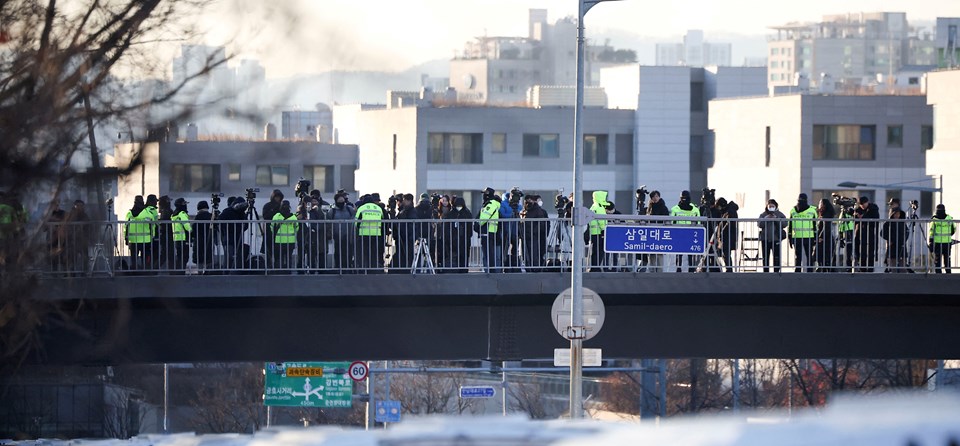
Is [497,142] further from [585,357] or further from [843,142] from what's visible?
[585,357]

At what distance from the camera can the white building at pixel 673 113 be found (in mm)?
88000

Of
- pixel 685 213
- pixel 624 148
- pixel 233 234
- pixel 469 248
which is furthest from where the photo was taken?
pixel 624 148

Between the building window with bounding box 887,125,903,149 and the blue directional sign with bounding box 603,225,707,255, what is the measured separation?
179 feet

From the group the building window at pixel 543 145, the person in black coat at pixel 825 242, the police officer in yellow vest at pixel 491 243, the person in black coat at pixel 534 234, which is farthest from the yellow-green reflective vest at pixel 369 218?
the building window at pixel 543 145

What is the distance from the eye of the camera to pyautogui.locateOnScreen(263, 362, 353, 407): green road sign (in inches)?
1855

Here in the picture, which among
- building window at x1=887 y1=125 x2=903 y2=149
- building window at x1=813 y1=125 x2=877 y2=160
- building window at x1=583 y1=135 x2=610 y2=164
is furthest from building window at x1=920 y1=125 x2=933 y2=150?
building window at x1=583 y1=135 x2=610 y2=164

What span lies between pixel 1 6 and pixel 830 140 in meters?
66.3

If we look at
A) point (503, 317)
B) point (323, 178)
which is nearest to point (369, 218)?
point (503, 317)

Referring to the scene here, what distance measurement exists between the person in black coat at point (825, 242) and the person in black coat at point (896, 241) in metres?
0.84

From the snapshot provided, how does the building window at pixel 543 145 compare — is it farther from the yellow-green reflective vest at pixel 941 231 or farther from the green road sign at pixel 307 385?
the yellow-green reflective vest at pixel 941 231

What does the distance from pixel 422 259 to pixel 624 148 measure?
210 feet

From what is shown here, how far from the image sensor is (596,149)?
8688cm

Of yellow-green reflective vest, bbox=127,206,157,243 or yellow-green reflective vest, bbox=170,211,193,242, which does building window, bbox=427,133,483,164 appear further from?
yellow-green reflective vest, bbox=127,206,157,243

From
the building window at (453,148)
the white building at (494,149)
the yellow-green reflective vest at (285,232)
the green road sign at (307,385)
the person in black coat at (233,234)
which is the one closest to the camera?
the person in black coat at (233,234)
